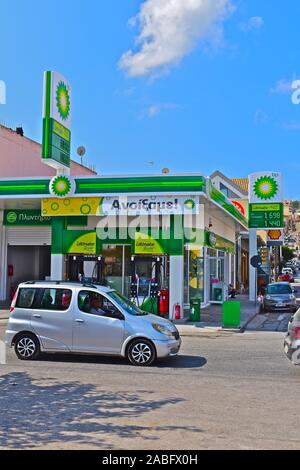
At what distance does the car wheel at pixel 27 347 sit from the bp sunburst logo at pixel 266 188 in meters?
22.0

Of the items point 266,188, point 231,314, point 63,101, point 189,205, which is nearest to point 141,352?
point 231,314

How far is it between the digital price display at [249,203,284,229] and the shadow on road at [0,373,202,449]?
23051 millimetres

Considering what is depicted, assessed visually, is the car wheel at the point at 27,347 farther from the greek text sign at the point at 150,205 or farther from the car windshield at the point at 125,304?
the greek text sign at the point at 150,205

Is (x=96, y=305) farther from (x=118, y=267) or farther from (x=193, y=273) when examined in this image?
(x=193, y=273)

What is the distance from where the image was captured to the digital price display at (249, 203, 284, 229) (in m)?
30.5

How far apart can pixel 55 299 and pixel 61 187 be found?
996 centimetres

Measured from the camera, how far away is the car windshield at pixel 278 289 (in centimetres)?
2489

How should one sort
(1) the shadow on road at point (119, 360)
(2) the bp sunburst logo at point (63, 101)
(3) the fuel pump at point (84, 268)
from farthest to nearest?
(3) the fuel pump at point (84, 268) → (2) the bp sunburst logo at point (63, 101) → (1) the shadow on road at point (119, 360)

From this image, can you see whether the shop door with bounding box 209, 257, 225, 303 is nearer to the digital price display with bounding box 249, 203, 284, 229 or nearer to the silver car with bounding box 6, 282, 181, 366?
the digital price display with bounding box 249, 203, 284, 229

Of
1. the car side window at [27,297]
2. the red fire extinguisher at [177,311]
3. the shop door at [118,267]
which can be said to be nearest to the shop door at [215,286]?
the shop door at [118,267]

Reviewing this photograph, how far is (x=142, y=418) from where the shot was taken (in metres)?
6.83

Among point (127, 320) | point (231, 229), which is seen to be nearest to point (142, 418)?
point (127, 320)

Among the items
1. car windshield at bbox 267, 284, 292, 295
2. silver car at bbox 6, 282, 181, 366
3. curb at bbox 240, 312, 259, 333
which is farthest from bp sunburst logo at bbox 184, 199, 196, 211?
silver car at bbox 6, 282, 181, 366
